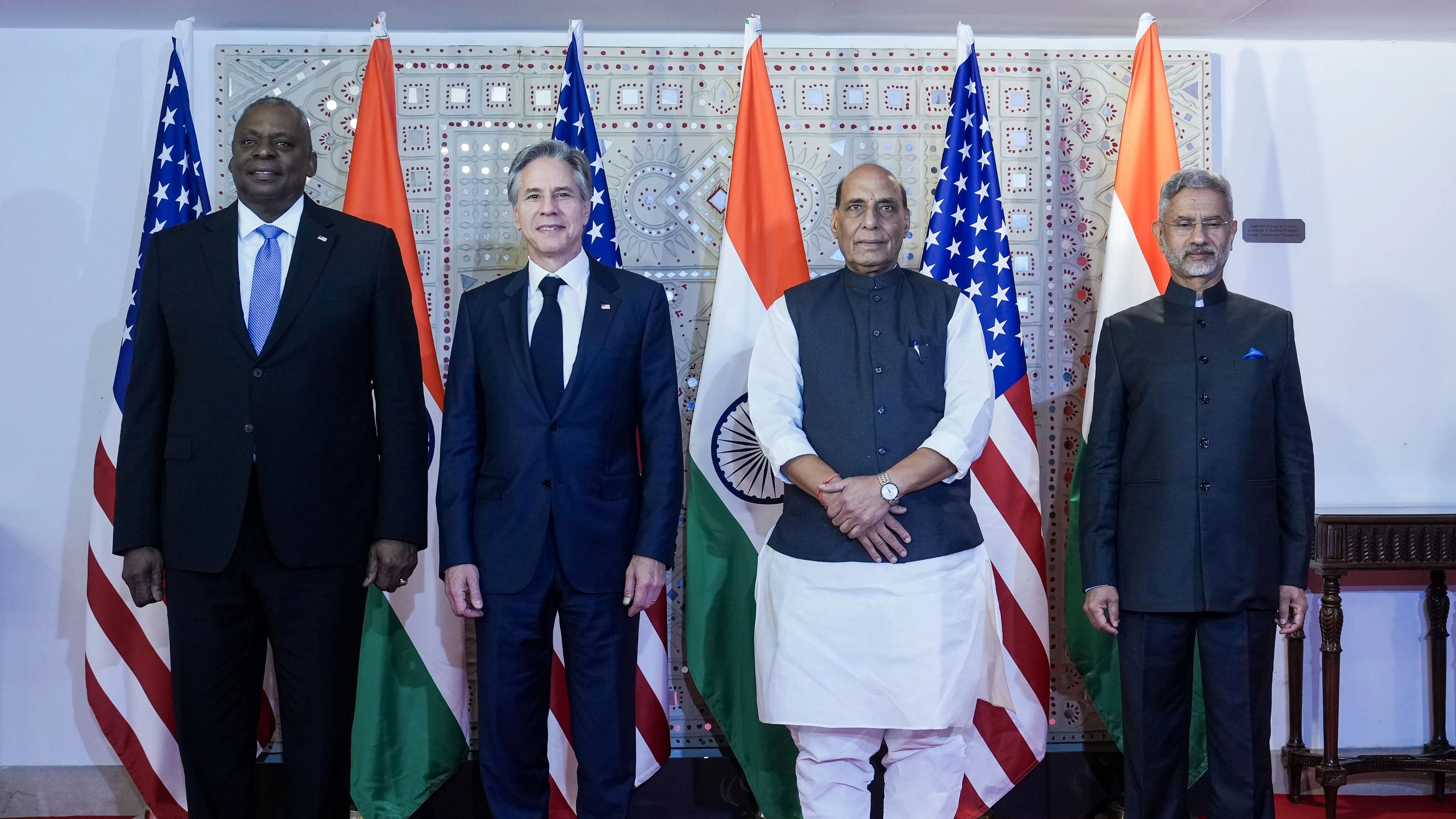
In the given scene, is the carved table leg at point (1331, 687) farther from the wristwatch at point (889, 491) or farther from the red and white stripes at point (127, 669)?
the red and white stripes at point (127, 669)

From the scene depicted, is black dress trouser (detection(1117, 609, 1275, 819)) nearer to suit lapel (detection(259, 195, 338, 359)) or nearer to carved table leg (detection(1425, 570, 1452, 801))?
carved table leg (detection(1425, 570, 1452, 801))

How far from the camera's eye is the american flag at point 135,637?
9.80 ft

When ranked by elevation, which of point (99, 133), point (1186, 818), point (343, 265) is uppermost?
point (99, 133)

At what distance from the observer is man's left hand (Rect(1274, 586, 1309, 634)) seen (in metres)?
2.45

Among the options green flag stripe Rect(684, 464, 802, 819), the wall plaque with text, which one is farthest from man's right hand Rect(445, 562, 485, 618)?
the wall plaque with text

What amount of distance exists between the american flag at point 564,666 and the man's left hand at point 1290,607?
62.4 inches

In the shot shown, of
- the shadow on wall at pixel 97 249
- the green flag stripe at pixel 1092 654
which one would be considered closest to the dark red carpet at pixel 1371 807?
the green flag stripe at pixel 1092 654

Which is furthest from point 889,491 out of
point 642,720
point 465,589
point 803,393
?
point 642,720

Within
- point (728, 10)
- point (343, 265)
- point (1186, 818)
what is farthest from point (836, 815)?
point (728, 10)

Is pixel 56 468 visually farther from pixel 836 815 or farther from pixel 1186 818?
pixel 1186 818

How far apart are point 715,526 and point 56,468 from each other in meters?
2.12

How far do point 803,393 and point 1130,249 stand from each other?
4.29 feet

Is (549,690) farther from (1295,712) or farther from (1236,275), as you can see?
(1236,275)

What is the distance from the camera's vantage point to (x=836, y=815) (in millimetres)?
2393
